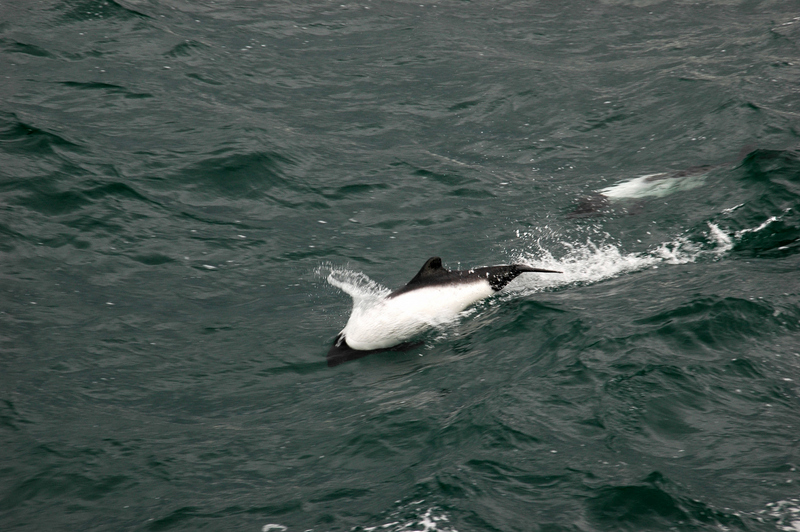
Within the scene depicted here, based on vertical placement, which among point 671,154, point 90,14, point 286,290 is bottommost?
point 286,290

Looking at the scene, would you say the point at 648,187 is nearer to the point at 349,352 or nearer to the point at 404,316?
the point at 404,316

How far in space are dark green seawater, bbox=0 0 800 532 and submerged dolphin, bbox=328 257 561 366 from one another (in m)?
0.21

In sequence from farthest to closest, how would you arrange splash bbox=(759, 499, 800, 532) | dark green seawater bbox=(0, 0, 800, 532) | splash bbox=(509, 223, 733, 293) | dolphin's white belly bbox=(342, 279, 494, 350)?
splash bbox=(509, 223, 733, 293), dolphin's white belly bbox=(342, 279, 494, 350), dark green seawater bbox=(0, 0, 800, 532), splash bbox=(759, 499, 800, 532)

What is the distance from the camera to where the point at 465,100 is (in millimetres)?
16219

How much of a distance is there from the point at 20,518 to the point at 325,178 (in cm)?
811

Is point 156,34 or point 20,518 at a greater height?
point 156,34

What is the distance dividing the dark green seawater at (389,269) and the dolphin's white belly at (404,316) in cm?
21

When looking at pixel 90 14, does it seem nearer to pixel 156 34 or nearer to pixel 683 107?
pixel 156 34

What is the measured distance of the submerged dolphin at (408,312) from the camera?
827 centimetres

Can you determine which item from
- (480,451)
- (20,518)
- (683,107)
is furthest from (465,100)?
(20,518)

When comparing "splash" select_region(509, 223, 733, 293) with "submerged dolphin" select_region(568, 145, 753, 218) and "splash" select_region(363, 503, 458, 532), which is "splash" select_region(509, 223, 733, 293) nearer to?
"submerged dolphin" select_region(568, 145, 753, 218)

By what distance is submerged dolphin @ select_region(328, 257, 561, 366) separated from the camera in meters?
8.27

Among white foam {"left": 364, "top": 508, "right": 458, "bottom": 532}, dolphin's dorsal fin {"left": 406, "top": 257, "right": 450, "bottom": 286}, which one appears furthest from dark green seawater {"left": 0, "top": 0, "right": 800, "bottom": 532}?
dolphin's dorsal fin {"left": 406, "top": 257, "right": 450, "bottom": 286}

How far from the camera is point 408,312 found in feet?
27.3
